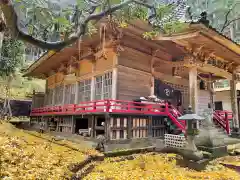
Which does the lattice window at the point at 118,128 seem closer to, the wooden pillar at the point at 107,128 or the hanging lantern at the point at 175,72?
the wooden pillar at the point at 107,128

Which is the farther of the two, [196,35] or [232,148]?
[232,148]

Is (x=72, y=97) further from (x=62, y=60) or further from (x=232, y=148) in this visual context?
(x=232, y=148)

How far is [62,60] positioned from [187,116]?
11754 millimetres

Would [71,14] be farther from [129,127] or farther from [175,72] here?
[175,72]

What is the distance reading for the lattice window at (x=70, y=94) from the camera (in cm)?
1535

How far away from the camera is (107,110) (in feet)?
28.8

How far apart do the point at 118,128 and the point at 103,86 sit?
3.58m

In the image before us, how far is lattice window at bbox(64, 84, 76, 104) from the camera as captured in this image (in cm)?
1535

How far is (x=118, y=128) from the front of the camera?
9.10 metres

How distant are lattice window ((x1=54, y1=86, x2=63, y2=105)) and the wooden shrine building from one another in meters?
1.53

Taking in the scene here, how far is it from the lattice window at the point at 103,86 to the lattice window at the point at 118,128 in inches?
91.6

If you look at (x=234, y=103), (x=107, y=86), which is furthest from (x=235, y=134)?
(x=107, y=86)

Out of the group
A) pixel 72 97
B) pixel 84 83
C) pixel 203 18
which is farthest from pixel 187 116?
pixel 72 97

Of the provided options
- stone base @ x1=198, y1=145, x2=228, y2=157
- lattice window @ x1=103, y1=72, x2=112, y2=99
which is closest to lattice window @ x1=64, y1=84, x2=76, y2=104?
lattice window @ x1=103, y1=72, x2=112, y2=99
